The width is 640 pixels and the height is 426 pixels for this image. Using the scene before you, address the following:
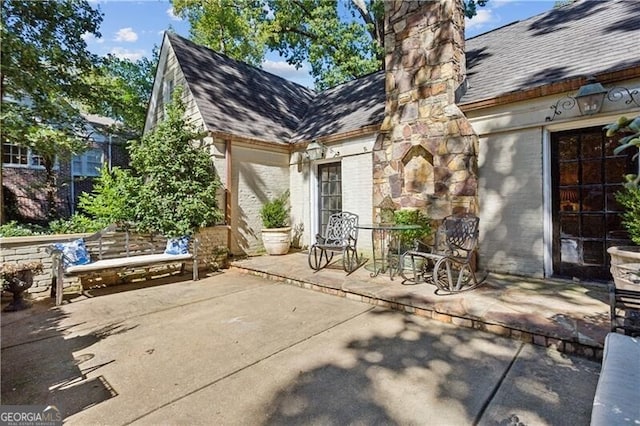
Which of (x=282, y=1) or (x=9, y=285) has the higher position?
(x=282, y=1)

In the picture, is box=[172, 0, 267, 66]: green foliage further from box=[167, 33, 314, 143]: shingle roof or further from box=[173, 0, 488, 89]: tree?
box=[167, 33, 314, 143]: shingle roof

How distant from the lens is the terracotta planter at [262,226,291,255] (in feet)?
23.7

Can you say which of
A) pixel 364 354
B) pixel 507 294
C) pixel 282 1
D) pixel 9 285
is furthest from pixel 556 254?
pixel 282 1

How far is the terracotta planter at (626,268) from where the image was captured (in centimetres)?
308

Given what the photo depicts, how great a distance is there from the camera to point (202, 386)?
7.75 ft

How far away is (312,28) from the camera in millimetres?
12906

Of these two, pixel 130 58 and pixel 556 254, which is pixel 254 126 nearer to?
pixel 556 254

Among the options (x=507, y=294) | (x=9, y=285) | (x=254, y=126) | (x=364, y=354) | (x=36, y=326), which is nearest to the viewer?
(x=364, y=354)

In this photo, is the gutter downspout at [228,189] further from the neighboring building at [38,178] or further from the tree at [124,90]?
the neighboring building at [38,178]

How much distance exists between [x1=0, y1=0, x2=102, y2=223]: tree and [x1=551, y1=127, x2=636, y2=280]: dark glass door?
35.1ft

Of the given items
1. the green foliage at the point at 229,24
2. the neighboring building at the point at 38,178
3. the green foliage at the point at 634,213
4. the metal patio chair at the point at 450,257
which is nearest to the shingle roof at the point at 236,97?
the metal patio chair at the point at 450,257

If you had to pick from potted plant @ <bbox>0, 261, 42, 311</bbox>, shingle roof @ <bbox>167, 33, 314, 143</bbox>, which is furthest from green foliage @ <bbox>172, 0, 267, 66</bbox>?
potted plant @ <bbox>0, 261, 42, 311</bbox>

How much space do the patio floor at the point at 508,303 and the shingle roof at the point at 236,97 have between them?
3880 mm

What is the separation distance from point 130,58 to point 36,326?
15.0 metres
